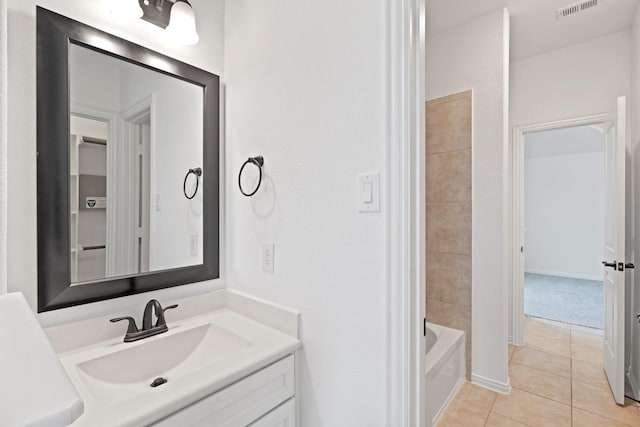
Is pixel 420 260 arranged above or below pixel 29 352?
above

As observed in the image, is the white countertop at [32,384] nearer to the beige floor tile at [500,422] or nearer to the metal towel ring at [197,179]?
the metal towel ring at [197,179]

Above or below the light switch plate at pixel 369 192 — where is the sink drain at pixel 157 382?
below

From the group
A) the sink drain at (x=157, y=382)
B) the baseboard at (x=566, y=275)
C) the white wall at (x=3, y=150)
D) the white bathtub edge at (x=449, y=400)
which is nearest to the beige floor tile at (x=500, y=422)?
the white bathtub edge at (x=449, y=400)

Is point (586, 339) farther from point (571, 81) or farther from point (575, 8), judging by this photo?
point (575, 8)

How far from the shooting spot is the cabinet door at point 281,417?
104 centimetres

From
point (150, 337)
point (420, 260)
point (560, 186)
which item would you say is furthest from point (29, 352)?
point (560, 186)

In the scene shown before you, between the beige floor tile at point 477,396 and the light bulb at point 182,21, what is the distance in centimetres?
267

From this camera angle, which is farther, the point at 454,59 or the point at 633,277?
the point at 454,59

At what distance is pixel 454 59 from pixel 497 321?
6.47 ft

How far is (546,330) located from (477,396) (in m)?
1.67

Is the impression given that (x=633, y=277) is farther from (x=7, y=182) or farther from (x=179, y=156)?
(x=7, y=182)

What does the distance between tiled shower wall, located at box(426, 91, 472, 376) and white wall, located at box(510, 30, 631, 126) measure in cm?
103

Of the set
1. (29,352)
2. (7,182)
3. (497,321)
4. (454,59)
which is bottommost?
(497,321)

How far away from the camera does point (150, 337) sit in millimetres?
1182
